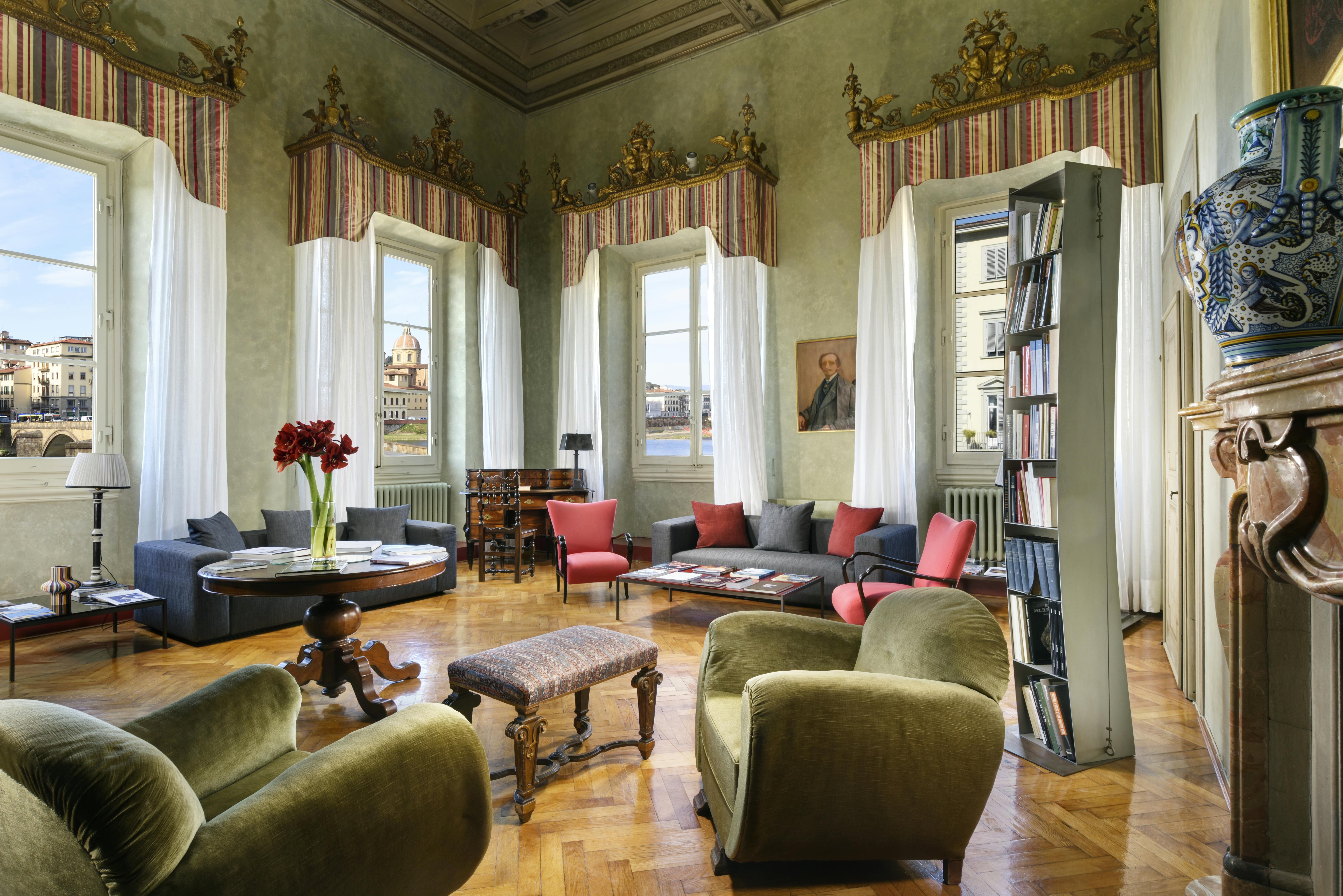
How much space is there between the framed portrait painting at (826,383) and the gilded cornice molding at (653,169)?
171cm

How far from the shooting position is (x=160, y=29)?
557 centimetres

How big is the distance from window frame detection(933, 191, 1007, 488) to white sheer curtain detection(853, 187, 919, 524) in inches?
14.2

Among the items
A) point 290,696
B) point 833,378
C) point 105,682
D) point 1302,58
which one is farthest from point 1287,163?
point 833,378

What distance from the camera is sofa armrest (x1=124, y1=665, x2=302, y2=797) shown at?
1.67 meters

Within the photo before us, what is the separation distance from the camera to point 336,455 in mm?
3504

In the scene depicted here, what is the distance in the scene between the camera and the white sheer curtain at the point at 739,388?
6.87m

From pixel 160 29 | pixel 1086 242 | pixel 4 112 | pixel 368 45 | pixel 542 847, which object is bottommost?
pixel 542 847

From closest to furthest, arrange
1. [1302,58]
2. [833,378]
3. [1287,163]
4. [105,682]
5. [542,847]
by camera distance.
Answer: [1287,163] < [1302,58] < [542,847] < [105,682] < [833,378]

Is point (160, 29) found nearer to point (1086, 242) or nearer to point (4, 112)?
point (4, 112)

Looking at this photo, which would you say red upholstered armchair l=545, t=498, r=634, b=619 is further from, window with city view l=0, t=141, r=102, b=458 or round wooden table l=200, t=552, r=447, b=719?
window with city view l=0, t=141, r=102, b=458

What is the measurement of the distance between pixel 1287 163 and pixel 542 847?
2406 mm

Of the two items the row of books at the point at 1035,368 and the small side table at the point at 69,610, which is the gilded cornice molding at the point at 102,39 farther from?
the row of books at the point at 1035,368

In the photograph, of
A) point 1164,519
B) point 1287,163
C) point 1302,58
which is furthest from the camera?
point 1164,519

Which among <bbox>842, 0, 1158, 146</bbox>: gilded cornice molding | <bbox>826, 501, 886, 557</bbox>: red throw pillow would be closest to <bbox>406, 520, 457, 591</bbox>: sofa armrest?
<bbox>826, 501, 886, 557</bbox>: red throw pillow
